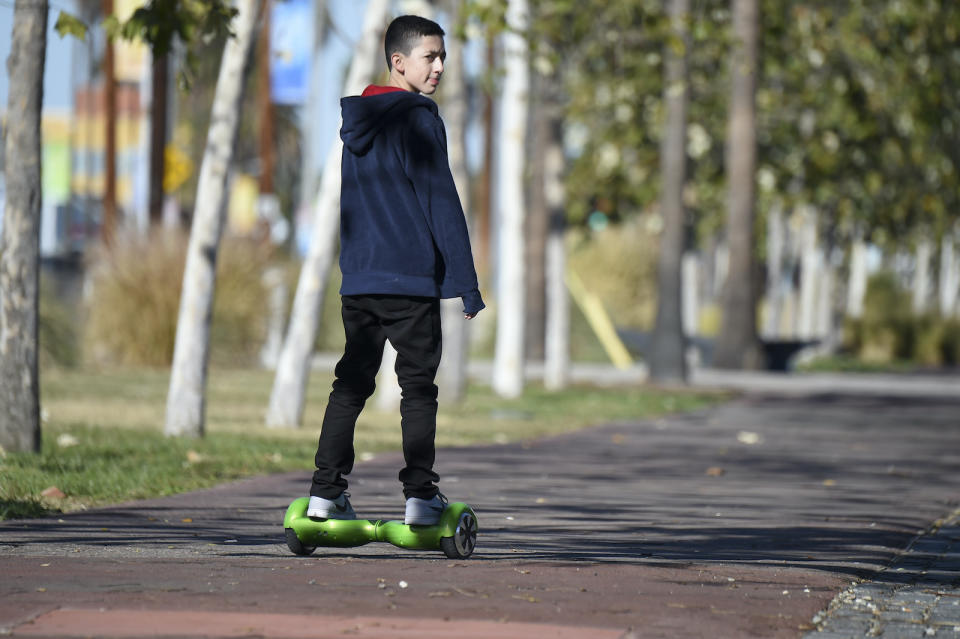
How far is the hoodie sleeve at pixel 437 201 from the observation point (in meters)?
5.91

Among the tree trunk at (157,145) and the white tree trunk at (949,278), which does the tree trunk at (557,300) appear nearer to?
the tree trunk at (157,145)

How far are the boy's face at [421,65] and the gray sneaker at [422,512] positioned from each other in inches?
54.7

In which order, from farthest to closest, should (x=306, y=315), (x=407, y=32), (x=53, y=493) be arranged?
(x=306, y=315), (x=53, y=493), (x=407, y=32)

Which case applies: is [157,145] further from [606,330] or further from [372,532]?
[372,532]

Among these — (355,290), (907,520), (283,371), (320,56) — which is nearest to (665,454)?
(283,371)

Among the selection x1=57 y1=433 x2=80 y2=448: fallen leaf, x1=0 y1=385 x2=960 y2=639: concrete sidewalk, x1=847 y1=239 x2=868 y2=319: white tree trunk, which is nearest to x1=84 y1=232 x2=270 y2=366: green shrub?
x1=0 y1=385 x2=960 y2=639: concrete sidewalk

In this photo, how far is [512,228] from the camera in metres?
18.7

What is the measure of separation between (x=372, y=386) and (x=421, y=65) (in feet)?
3.63

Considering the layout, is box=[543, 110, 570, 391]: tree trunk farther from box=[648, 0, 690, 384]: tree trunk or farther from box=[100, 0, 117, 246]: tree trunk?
box=[100, 0, 117, 246]: tree trunk

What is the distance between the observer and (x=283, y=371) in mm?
12898

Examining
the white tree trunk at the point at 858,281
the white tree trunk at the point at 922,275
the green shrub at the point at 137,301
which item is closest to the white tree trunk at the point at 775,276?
the white tree trunk at the point at 858,281

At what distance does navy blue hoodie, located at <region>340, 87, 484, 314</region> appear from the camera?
19.4 feet

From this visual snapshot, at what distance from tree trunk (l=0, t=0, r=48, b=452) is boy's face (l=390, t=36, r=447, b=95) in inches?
147

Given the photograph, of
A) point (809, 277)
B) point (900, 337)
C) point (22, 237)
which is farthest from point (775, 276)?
point (22, 237)
